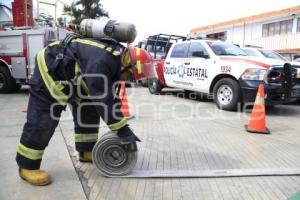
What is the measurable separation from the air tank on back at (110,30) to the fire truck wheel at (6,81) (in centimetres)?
864

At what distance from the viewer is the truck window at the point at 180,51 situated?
9619 millimetres

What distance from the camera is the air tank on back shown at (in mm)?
3402

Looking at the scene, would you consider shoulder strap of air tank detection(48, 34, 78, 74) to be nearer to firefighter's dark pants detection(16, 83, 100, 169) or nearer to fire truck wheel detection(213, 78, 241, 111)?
firefighter's dark pants detection(16, 83, 100, 169)

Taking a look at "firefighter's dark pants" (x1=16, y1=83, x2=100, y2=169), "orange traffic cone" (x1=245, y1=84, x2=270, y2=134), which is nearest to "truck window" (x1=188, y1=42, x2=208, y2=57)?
"orange traffic cone" (x1=245, y1=84, x2=270, y2=134)

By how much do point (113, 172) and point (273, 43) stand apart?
24270 mm

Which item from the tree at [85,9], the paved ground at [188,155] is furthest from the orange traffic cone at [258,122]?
the tree at [85,9]

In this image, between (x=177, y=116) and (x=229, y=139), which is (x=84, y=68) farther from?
(x=177, y=116)

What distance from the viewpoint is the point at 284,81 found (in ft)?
23.7

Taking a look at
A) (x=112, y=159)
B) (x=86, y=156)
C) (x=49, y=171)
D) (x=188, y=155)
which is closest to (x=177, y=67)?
(x=188, y=155)

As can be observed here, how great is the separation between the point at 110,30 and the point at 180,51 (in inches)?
259

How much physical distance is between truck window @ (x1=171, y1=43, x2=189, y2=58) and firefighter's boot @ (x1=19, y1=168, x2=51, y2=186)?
666 cm

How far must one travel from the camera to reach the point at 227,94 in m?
7.99

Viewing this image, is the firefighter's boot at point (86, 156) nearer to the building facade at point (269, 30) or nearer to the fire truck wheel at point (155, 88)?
the fire truck wheel at point (155, 88)

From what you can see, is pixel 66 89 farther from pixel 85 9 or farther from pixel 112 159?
pixel 85 9
